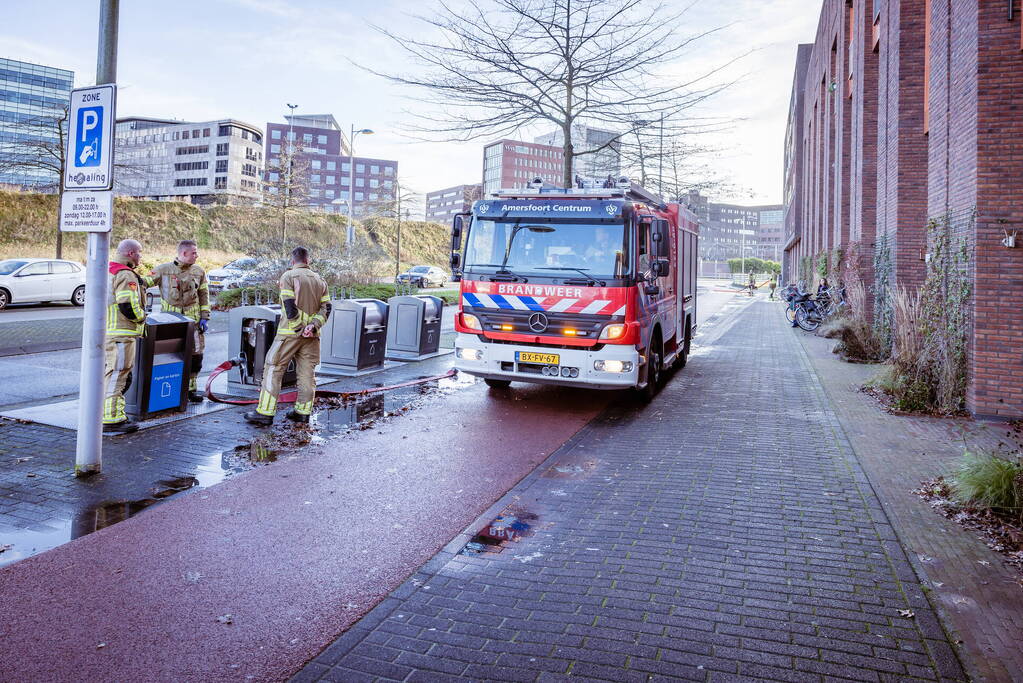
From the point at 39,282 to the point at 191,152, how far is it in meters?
90.2

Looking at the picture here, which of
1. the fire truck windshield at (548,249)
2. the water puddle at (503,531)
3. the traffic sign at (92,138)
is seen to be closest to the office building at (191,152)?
the fire truck windshield at (548,249)

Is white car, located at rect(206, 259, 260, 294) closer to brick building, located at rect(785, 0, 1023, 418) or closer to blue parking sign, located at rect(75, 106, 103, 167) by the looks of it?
blue parking sign, located at rect(75, 106, 103, 167)

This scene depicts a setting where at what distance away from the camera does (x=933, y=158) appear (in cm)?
1141

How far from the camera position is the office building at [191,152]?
99125 millimetres

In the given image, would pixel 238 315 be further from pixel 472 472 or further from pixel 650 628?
pixel 650 628

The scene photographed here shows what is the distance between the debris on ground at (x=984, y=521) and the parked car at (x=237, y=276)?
19.9 meters

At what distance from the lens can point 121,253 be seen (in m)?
7.23

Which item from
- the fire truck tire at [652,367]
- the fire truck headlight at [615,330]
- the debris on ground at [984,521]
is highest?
the fire truck headlight at [615,330]

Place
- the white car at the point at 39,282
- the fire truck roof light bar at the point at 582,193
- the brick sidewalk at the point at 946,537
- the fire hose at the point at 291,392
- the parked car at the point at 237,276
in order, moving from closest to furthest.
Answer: the brick sidewalk at the point at 946,537
the fire hose at the point at 291,392
the fire truck roof light bar at the point at 582,193
the white car at the point at 39,282
the parked car at the point at 237,276

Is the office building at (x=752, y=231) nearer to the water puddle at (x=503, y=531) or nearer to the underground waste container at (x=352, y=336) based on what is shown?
the underground waste container at (x=352, y=336)

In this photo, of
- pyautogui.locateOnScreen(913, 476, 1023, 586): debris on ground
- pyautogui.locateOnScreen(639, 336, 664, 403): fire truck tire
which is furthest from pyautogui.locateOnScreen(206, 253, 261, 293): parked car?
pyautogui.locateOnScreen(913, 476, 1023, 586): debris on ground

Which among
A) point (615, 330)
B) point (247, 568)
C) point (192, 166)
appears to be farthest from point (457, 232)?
point (192, 166)

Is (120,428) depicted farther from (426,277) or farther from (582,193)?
(426,277)

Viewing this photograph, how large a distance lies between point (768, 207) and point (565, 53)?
175732mm
